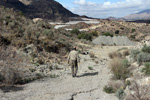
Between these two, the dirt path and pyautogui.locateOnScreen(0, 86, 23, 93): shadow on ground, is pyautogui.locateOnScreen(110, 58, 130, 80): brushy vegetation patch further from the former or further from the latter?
pyautogui.locateOnScreen(0, 86, 23, 93): shadow on ground

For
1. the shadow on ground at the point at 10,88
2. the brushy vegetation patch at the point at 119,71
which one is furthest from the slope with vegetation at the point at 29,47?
the brushy vegetation patch at the point at 119,71

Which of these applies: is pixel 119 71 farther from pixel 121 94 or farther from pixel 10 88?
pixel 10 88

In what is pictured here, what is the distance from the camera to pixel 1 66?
776 cm

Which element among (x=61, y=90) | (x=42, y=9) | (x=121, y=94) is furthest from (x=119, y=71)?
(x=42, y=9)

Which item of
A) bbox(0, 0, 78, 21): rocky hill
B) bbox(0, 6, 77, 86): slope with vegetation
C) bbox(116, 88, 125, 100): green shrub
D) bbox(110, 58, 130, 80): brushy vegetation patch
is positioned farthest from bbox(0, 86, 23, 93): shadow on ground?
bbox(0, 0, 78, 21): rocky hill

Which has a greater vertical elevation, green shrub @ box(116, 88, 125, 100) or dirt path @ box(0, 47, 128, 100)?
green shrub @ box(116, 88, 125, 100)

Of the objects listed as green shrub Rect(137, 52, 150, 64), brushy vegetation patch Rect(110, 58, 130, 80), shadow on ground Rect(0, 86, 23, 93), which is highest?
green shrub Rect(137, 52, 150, 64)

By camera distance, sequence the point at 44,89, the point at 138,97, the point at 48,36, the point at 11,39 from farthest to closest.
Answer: the point at 48,36 → the point at 11,39 → the point at 44,89 → the point at 138,97

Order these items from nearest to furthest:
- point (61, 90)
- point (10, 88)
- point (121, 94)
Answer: point (121, 94)
point (10, 88)
point (61, 90)

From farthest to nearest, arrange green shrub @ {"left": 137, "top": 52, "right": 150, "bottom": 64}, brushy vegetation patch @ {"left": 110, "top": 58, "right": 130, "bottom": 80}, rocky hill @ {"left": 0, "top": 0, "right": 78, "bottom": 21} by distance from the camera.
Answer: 1. rocky hill @ {"left": 0, "top": 0, "right": 78, "bottom": 21}
2. green shrub @ {"left": 137, "top": 52, "right": 150, "bottom": 64}
3. brushy vegetation patch @ {"left": 110, "top": 58, "right": 130, "bottom": 80}

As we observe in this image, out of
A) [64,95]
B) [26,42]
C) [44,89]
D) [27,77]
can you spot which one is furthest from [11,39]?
[64,95]

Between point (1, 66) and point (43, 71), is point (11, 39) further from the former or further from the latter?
point (1, 66)

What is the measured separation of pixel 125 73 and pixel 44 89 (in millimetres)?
3711

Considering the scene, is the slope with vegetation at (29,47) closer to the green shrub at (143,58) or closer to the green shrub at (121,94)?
the green shrub at (121,94)
